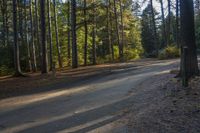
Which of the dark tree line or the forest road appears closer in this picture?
the forest road

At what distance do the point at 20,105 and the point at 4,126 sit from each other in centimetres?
337

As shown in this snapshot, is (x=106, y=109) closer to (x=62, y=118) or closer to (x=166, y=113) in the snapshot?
(x=62, y=118)

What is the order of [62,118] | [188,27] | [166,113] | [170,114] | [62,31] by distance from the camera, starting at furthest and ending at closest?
[62,31]
[188,27]
[62,118]
[166,113]
[170,114]

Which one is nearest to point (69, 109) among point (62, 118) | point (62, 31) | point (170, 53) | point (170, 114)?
point (62, 118)

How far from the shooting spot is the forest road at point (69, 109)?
Answer: 917 cm

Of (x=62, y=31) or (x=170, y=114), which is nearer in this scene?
(x=170, y=114)

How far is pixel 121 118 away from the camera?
32.1ft

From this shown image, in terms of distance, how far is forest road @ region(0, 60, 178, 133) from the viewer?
9.17 m

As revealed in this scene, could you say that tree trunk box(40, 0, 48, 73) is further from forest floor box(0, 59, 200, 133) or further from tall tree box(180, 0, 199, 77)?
tall tree box(180, 0, 199, 77)

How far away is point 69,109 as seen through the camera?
11.4 meters

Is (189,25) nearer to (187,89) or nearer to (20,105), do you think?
(187,89)

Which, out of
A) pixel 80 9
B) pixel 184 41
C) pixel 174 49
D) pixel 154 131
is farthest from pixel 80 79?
pixel 174 49

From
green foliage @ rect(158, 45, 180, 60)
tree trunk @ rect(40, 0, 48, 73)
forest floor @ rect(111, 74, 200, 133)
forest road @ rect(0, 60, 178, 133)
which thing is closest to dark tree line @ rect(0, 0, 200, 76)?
tree trunk @ rect(40, 0, 48, 73)

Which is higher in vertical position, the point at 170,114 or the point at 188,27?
the point at 188,27
